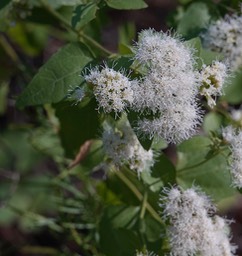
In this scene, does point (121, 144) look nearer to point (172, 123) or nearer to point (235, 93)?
point (172, 123)

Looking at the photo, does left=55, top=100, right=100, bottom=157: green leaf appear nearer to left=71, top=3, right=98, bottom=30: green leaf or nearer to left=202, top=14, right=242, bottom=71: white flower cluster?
left=71, top=3, right=98, bottom=30: green leaf

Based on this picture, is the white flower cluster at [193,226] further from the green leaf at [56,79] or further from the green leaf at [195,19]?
the green leaf at [195,19]

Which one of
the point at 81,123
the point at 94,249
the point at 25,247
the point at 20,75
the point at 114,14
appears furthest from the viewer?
the point at 114,14

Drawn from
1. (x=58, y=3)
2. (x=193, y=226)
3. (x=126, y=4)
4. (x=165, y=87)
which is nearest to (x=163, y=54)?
(x=165, y=87)

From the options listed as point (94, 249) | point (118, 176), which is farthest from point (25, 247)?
point (118, 176)

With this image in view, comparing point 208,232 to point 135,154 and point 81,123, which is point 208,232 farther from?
point 81,123

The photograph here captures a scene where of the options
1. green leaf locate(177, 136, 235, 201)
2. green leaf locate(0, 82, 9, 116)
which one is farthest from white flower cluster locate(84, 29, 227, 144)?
green leaf locate(0, 82, 9, 116)

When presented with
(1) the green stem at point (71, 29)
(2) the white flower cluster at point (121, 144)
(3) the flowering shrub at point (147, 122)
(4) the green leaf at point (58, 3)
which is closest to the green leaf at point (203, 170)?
(3) the flowering shrub at point (147, 122)
